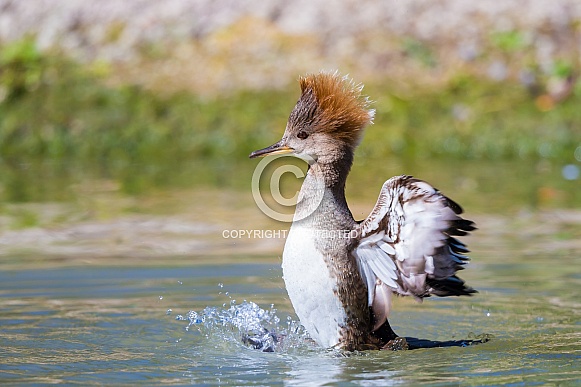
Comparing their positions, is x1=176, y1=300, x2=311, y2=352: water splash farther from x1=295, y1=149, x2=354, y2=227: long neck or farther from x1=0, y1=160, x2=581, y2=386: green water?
x1=295, y1=149, x2=354, y2=227: long neck

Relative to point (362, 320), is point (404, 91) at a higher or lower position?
higher

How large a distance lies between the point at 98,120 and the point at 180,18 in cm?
171

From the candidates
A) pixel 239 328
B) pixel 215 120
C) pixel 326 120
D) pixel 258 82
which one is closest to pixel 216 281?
pixel 239 328

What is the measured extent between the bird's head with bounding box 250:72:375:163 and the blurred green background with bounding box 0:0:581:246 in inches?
224

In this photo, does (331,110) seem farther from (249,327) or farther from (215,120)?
(215,120)

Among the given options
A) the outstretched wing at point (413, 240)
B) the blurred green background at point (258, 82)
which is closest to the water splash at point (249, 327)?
the outstretched wing at point (413, 240)

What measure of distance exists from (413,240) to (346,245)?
0.52m

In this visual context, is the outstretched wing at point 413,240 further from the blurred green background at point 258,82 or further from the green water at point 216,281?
the blurred green background at point 258,82

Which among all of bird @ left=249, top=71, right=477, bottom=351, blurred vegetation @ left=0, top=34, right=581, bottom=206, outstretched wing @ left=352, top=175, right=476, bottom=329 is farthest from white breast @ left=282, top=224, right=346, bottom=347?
blurred vegetation @ left=0, top=34, right=581, bottom=206

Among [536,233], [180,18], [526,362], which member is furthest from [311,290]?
[180,18]

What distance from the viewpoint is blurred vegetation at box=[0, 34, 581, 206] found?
12.5 m

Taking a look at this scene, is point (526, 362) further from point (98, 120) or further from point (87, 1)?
point (87, 1)

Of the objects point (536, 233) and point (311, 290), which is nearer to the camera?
point (311, 290)

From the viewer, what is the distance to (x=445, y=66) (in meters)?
13.1
